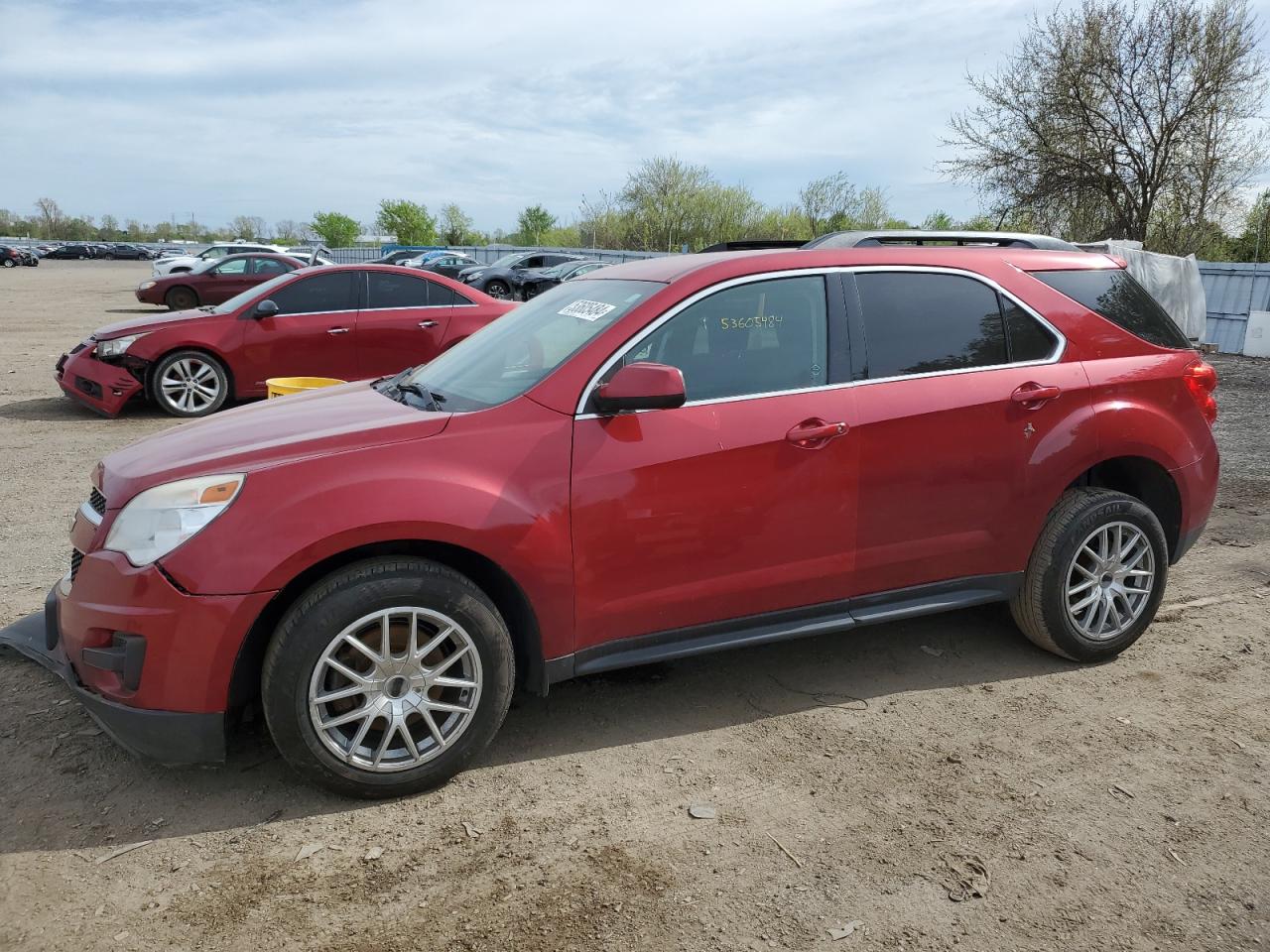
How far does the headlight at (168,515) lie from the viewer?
3071 mm

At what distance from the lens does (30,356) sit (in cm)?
1444

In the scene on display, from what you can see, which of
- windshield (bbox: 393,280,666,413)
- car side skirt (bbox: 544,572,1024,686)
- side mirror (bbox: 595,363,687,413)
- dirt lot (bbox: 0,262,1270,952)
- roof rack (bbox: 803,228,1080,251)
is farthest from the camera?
roof rack (bbox: 803,228,1080,251)

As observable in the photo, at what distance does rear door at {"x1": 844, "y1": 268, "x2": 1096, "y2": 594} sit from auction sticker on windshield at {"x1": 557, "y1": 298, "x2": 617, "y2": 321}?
99 centimetres

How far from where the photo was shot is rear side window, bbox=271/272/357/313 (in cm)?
1009

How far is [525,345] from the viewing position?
4023 millimetres

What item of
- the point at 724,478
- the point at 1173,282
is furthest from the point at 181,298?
the point at 724,478

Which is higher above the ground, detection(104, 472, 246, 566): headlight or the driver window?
the driver window

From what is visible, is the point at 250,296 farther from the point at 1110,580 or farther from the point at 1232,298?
the point at 1232,298

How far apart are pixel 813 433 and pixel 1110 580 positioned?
5.55 feet

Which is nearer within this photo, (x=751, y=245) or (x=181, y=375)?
(x=751, y=245)

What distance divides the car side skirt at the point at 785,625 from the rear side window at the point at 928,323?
2.99ft

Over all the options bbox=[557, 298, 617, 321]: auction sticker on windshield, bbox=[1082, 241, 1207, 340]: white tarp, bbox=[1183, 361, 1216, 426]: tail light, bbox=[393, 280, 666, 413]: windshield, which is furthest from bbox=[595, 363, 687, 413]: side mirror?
bbox=[1082, 241, 1207, 340]: white tarp

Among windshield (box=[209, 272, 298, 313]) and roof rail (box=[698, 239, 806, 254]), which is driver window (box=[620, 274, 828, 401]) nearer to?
roof rail (box=[698, 239, 806, 254])

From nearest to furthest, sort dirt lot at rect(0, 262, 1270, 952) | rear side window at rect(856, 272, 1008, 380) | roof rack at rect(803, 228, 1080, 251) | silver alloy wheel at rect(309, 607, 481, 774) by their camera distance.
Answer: dirt lot at rect(0, 262, 1270, 952) < silver alloy wheel at rect(309, 607, 481, 774) < rear side window at rect(856, 272, 1008, 380) < roof rack at rect(803, 228, 1080, 251)
